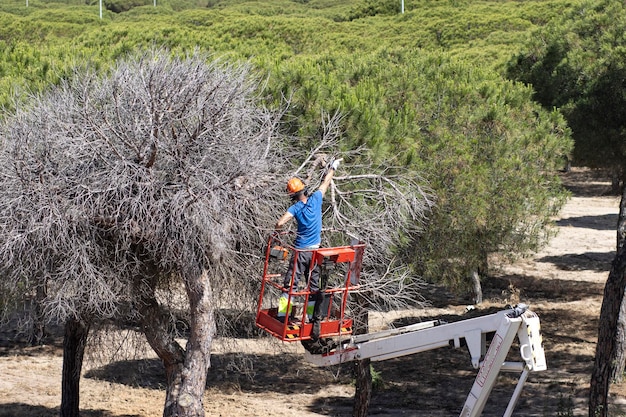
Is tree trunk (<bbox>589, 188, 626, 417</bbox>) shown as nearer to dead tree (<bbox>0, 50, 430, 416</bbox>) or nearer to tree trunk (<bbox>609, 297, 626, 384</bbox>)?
dead tree (<bbox>0, 50, 430, 416</bbox>)

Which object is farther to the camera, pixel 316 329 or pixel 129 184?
pixel 129 184

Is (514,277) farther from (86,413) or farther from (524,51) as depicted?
(86,413)

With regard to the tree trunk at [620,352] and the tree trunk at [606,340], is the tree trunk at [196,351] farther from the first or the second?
the tree trunk at [620,352]

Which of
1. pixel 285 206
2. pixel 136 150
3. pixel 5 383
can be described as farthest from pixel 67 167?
pixel 5 383

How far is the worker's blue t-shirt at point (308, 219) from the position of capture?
29.3 feet

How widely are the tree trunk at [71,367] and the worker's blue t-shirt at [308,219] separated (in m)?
5.08

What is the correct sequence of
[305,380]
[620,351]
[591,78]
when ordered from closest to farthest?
[620,351] < [305,380] < [591,78]

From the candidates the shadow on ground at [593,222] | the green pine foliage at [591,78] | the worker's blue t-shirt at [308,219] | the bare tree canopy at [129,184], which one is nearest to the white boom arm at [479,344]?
the worker's blue t-shirt at [308,219]

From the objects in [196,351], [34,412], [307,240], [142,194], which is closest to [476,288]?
[34,412]

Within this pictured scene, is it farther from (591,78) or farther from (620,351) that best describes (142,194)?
(591,78)

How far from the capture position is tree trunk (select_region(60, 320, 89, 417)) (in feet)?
42.6

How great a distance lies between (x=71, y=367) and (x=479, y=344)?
24.1 ft

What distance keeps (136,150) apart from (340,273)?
3577 millimetres

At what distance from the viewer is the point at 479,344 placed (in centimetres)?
805
